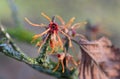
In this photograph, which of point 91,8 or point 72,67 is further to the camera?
point 91,8

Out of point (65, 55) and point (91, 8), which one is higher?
point (91, 8)

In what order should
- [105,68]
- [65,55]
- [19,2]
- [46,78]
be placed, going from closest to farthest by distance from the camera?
1. [65,55]
2. [105,68]
3. [46,78]
4. [19,2]

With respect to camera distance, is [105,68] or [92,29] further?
[92,29]

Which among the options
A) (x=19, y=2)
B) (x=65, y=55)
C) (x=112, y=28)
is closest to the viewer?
(x=65, y=55)

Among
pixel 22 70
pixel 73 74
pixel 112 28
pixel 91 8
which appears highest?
pixel 91 8

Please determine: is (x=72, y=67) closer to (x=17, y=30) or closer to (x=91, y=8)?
(x=17, y=30)

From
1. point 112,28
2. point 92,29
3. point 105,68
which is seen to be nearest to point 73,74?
point 105,68

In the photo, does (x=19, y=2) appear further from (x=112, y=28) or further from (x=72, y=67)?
(x=72, y=67)

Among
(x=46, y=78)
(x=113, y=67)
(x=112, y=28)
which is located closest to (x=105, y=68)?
(x=113, y=67)

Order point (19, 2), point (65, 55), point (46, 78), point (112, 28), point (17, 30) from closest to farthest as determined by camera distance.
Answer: point (65, 55) → point (17, 30) → point (46, 78) → point (112, 28) → point (19, 2)
